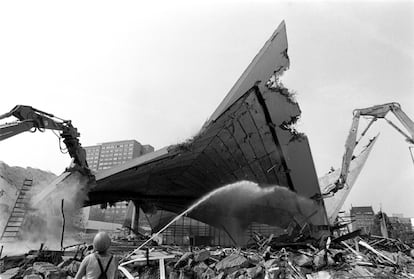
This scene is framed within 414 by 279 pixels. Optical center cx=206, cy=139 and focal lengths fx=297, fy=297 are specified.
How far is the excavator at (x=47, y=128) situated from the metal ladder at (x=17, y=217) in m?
2.12

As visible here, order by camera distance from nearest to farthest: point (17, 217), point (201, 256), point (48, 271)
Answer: point (48, 271) → point (201, 256) → point (17, 217)

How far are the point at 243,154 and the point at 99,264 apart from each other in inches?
753

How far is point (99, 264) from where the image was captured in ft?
12.4

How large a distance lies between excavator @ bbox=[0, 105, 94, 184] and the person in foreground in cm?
1048

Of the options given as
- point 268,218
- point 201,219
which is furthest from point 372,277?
point 201,219

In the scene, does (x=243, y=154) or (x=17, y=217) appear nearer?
(x=17, y=217)

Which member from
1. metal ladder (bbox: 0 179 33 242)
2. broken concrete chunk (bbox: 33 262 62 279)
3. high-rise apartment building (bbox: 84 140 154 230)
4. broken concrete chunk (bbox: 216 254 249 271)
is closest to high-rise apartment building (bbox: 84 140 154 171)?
high-rise apartment building (bbox: 84 140 154 230)

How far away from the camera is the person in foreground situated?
3750 mm

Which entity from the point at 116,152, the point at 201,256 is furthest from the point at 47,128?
the point at 116,152

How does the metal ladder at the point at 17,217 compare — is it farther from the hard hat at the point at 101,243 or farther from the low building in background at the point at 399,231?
the low building in background at the point at 399,231

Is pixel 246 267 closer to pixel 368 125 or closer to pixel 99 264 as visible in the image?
pixel 99 264

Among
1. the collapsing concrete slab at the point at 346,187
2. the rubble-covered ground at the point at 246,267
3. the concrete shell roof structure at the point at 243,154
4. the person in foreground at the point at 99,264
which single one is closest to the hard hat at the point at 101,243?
the person in foreground at the point at 99,264

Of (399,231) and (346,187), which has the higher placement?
(346,187)

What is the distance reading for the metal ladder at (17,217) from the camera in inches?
568
